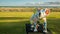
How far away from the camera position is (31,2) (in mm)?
5301

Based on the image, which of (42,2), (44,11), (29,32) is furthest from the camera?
(42,2)

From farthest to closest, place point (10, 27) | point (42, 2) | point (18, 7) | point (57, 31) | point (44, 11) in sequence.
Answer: point (18, 7) < point (42, 2) < point (10, 27) < point (57, 31) < point (44, 11)

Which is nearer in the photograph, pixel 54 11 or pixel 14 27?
pixel 14 27

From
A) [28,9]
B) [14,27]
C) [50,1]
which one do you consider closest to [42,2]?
[50,1]

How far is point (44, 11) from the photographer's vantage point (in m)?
3.13

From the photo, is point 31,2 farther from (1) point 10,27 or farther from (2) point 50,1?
(1) point 10,27

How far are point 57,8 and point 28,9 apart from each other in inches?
40.8

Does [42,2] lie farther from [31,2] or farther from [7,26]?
[7,26]

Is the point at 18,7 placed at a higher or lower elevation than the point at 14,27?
higher

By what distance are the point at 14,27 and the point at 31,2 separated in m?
1.50

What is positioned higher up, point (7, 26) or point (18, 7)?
point (18, 7)

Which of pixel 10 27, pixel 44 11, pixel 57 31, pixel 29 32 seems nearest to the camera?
pixel 44 11

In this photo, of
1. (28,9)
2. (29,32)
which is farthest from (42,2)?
(29,32)

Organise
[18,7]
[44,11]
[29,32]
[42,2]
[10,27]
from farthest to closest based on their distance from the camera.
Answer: [18,7], [42,2], [10,27], [29,32], [44,11]
